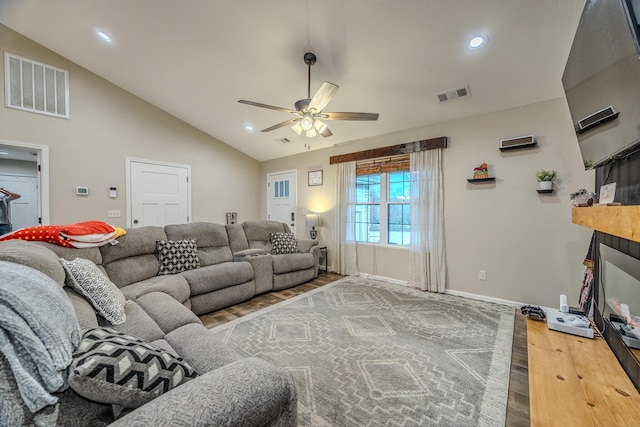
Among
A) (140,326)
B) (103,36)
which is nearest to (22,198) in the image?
(103,36)

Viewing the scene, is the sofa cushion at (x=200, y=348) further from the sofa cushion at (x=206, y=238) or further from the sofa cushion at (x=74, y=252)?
the sofa cushion at (x=206, y=238)

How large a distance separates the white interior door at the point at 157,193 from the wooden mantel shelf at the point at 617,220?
5464 mm

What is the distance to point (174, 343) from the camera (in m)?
1.39

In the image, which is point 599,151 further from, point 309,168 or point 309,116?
point 309,168

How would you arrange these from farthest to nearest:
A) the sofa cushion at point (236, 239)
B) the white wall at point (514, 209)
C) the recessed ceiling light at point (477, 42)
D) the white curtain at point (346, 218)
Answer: the white curtain at point (346, 218) → the sofa cushion at point (236, 239) → the white wall at point (514, 209) → the recessed ceiling light at point (477, 42)

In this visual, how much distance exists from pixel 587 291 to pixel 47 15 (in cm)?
640

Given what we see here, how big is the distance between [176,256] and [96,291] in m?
1.39

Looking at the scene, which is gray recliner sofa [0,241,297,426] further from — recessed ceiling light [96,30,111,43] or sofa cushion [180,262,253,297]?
recessed ceiling light [96,30,111,43]

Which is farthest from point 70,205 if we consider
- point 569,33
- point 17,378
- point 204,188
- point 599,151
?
point 569,33

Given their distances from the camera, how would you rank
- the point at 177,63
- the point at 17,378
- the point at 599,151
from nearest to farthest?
1. the point at 17,378
2. the point at 599,151
3. the point at 177,63

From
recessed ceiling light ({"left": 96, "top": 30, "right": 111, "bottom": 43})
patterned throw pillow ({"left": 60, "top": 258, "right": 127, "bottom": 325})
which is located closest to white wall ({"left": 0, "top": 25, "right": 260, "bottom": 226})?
recessed ceiling light ({"left": 96, "top": 30, "right": 111, "bottom": 43})

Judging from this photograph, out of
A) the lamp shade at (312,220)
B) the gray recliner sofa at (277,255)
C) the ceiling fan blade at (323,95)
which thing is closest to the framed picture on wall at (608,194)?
the ceiling fan blade at (323,95)

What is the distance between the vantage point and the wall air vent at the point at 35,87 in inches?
132

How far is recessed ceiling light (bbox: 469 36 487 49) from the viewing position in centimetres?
227
